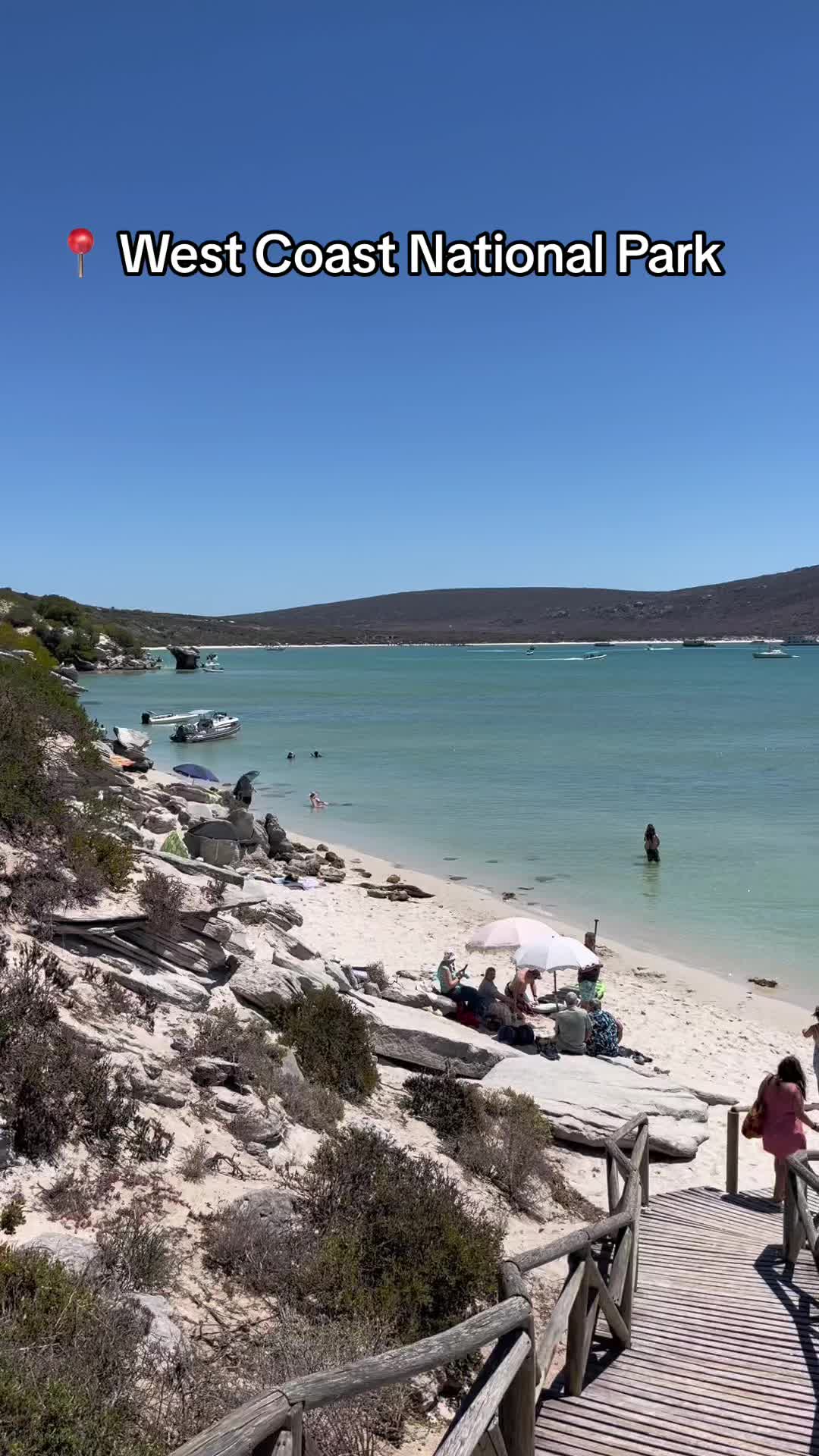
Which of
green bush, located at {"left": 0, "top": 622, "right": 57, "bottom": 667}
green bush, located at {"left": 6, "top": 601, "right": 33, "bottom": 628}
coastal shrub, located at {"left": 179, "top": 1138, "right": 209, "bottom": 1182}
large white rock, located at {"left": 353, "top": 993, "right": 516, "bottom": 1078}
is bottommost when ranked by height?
large white rock, located at {"left": 353, "top": 993, "right": 516, "bottom": 1078}

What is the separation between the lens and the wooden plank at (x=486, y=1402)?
3582 mm

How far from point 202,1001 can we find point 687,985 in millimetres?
11468

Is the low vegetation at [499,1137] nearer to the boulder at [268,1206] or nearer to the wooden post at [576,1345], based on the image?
the boulder at [268,1206]

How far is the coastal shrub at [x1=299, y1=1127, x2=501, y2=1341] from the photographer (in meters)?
5.84

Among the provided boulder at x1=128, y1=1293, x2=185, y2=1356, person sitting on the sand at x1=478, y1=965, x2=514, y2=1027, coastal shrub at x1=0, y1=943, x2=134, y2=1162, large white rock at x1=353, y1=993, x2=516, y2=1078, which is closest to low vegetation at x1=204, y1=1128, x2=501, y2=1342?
boulder at x1=128, y1=1293, x2=185, y2=1356

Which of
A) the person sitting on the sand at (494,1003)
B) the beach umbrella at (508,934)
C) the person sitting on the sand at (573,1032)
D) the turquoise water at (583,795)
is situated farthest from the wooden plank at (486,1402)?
the turquoise water at (583,795)

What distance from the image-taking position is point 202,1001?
9.25m

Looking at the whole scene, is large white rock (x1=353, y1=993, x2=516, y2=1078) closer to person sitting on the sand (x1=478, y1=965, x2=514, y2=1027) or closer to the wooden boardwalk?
person sitting on the sand (x1=478, y1=965, x2=514, y2=1027)

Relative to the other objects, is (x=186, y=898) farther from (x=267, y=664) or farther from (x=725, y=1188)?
(x=267, y=664)

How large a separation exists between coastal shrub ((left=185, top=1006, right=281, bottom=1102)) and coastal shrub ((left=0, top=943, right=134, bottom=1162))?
127 cm

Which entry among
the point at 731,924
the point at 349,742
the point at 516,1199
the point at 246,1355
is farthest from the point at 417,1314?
the point at 349,742

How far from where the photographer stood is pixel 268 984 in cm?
998

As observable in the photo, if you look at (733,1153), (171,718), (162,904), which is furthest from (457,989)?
(171,718)

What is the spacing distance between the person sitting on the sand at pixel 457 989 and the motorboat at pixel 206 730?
42.2 m
